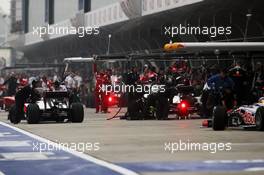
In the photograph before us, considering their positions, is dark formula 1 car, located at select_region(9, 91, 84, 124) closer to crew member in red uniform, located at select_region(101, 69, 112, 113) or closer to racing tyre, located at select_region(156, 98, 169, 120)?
racing tyre, located at select_region(156, 98, 169, 120)

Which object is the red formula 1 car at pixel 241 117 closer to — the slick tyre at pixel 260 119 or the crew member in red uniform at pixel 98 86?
the slick tyre at pixel 260 119

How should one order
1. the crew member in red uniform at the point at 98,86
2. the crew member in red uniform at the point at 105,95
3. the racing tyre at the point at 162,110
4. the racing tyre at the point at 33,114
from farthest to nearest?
1. the crew member in red uniform at the point at 105,95
2. the crew member in red uniform at the point at 98,86
3. the racing tyre at the point at 162,110
4. the racing tyre at the point at 33,114

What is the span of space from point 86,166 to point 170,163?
1.32m

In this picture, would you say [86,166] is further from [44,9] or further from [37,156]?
[44,9]

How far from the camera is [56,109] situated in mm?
23391

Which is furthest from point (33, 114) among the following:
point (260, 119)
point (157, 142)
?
point (157, 142)

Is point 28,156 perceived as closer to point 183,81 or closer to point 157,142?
point 157,142

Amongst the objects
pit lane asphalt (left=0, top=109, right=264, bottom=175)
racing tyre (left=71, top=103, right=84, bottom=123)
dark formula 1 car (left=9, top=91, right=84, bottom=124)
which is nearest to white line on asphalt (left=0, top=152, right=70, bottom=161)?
pit lane asphalt (left=0, top=109, right=264, bottom=175)

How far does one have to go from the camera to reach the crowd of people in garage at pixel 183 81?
20.4m

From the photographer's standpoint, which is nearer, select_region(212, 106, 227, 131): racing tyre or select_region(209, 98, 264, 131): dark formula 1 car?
select_region(209, 98, 264, 131): dark formula 1 car

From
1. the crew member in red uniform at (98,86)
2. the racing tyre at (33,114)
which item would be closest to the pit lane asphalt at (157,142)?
the racing tyre at (33,114)

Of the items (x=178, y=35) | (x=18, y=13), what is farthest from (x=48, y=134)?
(x=18, y=13)

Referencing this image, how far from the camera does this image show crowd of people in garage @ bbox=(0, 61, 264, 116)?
2039cm

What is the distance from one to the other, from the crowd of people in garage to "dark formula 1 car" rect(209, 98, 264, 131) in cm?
72
